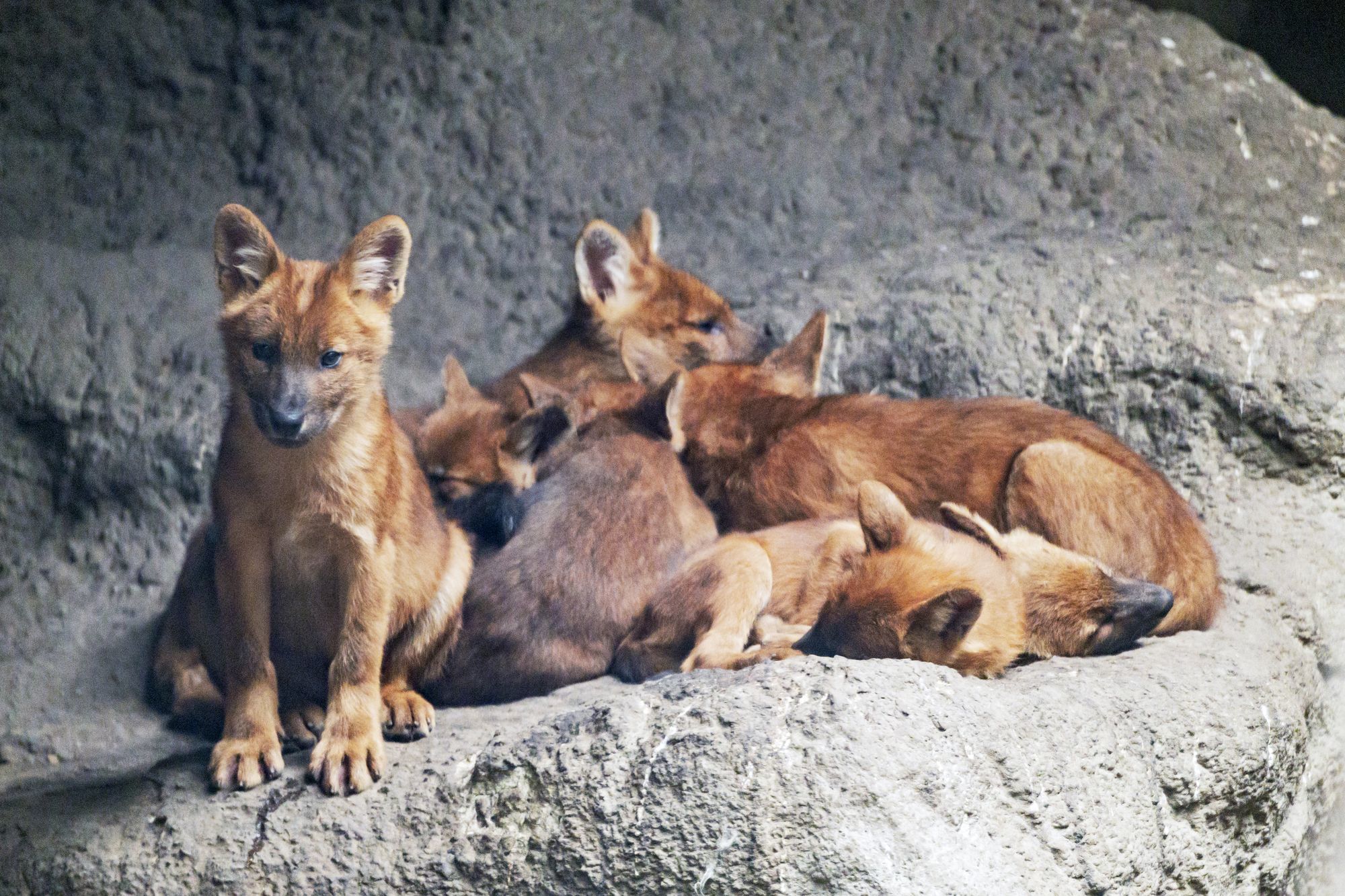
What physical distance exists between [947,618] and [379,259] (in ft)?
7.42

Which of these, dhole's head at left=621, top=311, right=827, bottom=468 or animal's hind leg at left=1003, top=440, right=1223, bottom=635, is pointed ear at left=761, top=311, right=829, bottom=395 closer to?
dhole's head at left=621, top=311, right=827, bottom=468

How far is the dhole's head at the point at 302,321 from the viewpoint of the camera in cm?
411

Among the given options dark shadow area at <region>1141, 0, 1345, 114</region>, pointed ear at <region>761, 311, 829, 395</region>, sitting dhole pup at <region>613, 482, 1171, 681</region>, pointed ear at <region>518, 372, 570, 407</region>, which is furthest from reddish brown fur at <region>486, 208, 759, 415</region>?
dark shadow area at <region>1141, 0, 1345, 114</region>

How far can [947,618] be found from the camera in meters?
4.20

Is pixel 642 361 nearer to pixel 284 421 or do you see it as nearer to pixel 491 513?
pixel 491 513

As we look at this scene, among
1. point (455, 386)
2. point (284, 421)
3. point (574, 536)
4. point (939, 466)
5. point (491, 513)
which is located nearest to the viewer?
point (284, 421)

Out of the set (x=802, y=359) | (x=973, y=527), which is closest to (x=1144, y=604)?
(x=973, y=527)

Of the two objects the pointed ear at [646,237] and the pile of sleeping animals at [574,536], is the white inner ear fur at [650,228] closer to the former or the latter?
the pointed ear at [646,237]

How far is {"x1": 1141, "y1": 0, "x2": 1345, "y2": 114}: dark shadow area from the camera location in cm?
736

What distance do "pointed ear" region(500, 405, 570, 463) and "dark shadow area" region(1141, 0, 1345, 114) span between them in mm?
4549

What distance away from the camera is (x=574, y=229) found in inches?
287

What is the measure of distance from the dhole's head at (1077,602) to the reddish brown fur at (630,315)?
7.29 feet

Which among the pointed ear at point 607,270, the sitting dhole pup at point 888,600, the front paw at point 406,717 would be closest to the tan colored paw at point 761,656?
the sitting dhole pup at point 888,600

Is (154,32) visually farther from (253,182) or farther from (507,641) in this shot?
(507,641)
